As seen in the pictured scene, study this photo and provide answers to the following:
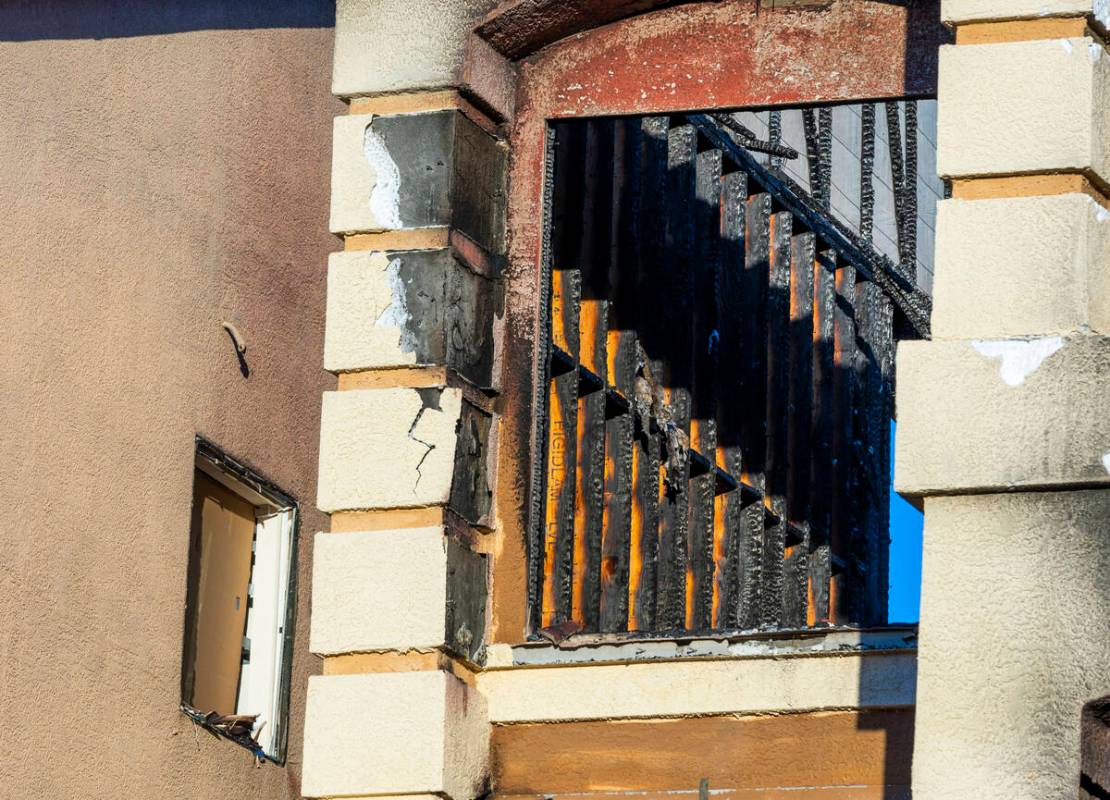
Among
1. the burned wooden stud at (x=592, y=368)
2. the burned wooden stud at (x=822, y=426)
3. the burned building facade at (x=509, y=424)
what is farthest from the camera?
the burned wooden stud at (x=822, y=426)

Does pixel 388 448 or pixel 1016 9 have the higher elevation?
pixel 1016 9

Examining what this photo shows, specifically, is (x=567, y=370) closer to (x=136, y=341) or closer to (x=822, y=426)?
(x=136, y=341)

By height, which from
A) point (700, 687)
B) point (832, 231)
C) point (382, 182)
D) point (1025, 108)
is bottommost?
point (700, 687)

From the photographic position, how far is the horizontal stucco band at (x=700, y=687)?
9.85 metres

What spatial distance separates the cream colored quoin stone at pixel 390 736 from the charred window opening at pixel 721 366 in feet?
2.42

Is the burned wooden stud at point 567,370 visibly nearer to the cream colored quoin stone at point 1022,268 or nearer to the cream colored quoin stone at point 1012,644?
the cream colored quoin stone at point 1022,268

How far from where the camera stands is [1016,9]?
9.50 m

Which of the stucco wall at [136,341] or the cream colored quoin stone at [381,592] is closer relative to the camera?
the cream colored quoin stone at [381,592]

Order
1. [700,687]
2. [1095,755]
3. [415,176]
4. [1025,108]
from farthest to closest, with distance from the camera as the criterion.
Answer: [415,176], [700,687], [1025,108], [1095,755]

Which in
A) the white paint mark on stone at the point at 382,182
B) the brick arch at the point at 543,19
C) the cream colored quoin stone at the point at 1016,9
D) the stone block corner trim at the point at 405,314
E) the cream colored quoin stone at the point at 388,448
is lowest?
the cream colored quoin stone at the point at 388,448

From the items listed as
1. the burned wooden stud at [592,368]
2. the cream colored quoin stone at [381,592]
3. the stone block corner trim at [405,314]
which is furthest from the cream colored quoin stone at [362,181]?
the burned wooden stud at [592,368]

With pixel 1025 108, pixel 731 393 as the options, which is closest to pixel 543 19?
pixel 1025 108

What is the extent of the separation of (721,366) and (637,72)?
22.3ft

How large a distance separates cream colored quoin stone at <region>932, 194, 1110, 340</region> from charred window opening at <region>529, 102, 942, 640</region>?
2234 millimetres
